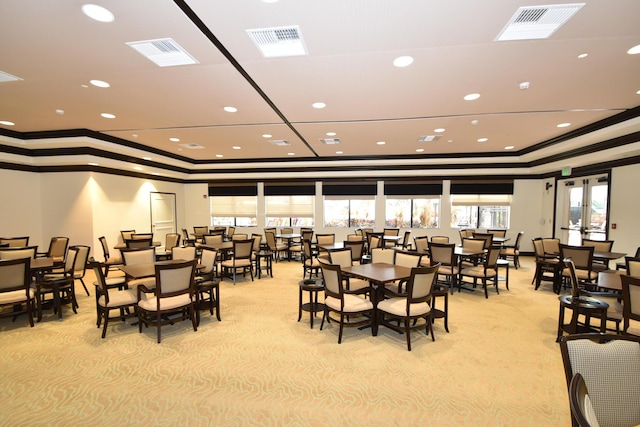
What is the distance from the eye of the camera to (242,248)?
260 inches

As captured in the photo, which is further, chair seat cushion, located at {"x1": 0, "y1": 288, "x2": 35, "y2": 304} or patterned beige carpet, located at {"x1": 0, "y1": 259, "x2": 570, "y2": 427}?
chair seat cushion, located at {"x1": 0, "y1": 288, "x2": 35, "y2": 304}

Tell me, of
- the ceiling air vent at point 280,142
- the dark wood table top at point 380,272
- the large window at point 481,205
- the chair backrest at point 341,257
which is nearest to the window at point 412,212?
the large window at point 481,205

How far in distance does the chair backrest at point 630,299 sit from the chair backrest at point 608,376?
6.47 feet

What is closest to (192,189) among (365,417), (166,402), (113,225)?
(113,225)

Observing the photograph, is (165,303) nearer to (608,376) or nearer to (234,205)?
(608,376)

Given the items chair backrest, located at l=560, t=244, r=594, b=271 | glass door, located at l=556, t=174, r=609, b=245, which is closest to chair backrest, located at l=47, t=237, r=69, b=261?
chair backrest, located at l=560, t=244, r=594, b=271

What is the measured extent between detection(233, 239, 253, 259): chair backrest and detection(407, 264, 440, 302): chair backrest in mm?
4170

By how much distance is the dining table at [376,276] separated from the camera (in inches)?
149

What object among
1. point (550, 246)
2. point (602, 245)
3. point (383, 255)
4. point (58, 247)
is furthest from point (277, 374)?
point (602, 245)

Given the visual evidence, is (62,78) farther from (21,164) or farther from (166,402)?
(21,164)

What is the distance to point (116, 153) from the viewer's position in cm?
791

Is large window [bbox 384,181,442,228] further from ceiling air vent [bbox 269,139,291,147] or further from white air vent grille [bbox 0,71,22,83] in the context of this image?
white air vent grille [bbox 0,71,22,83]

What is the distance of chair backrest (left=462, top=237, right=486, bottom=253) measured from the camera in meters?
6.45

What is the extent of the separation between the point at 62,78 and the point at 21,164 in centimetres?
550
